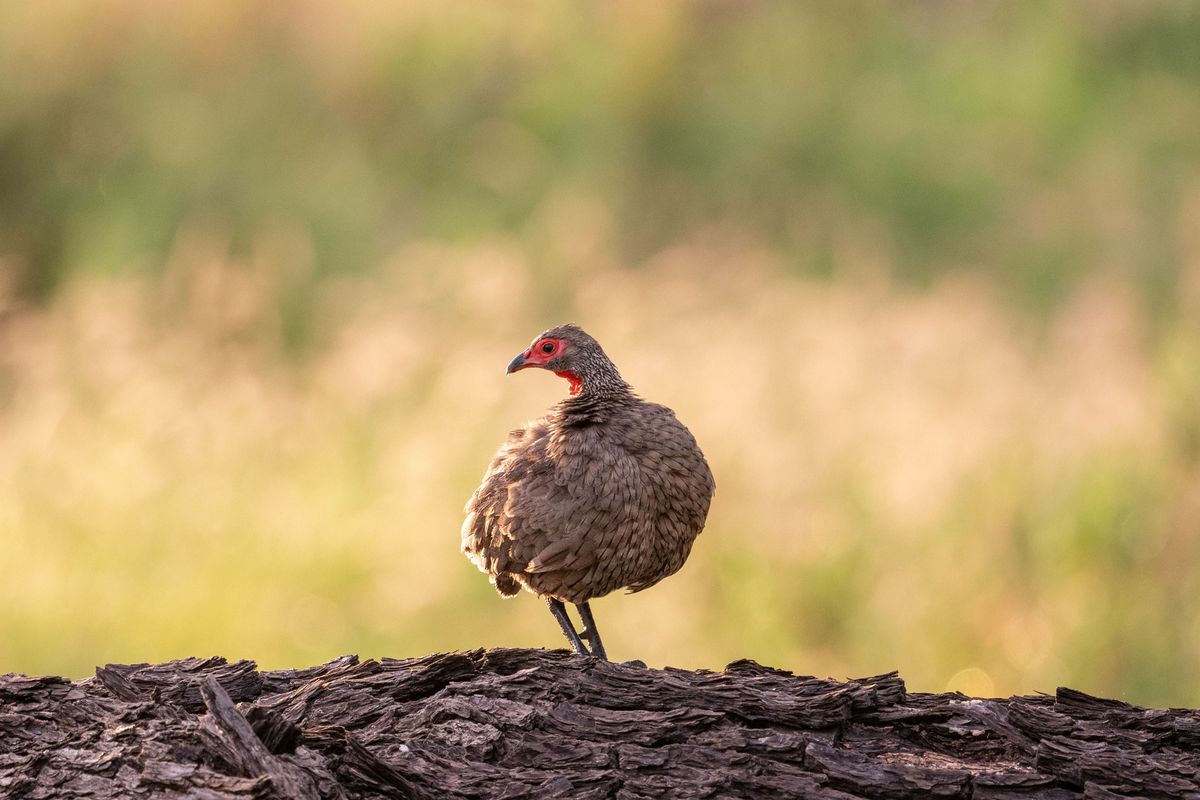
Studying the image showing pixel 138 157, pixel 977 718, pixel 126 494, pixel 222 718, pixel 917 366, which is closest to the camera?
pixel 222 718

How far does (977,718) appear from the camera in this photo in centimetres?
392

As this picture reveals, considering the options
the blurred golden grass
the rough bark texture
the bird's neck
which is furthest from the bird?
the blurred golden grass

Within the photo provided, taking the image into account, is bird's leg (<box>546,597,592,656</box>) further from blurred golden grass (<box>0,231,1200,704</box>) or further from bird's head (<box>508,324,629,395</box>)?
blurred golden grass (<box>0,231,1200,704</box>)

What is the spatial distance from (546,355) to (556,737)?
141 cm

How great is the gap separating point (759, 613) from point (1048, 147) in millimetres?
5526

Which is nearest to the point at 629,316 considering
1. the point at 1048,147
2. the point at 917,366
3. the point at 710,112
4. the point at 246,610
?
the point at 917,366

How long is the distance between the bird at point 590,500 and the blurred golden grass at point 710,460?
8.74ft

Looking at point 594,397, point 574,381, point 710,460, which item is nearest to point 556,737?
point 594,397

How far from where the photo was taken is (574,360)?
15.7 ft

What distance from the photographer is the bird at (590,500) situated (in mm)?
4344

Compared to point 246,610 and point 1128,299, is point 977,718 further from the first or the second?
point 1128,299

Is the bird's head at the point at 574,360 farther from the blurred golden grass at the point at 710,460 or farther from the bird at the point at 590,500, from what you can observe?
the blurred golden grass at the point at 710,460

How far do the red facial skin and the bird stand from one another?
0.09 metres

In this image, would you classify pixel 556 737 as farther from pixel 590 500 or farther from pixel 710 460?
pixel 710 460
